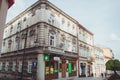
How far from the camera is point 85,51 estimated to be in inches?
1296

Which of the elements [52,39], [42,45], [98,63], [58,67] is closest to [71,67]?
[58,67]

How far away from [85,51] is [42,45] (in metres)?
16.3

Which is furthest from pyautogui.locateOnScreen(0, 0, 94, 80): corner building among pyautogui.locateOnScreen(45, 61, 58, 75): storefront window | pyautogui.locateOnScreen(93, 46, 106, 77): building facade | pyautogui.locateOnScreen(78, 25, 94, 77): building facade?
pyautogui.locateOnScreen(93, 46, 106, 77): building facade

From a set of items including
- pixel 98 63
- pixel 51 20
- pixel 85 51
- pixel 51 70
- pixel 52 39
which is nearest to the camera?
pixel 51 70

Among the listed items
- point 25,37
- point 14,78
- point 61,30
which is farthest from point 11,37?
point 61,30

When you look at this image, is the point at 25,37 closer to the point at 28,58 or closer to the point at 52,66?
the point at 28,58

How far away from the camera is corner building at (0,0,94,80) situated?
1939 cm

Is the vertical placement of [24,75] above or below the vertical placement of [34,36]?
below

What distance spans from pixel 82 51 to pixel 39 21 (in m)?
14.7

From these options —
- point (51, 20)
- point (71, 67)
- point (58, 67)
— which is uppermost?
point (51, 20)

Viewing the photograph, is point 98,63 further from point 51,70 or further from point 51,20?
point 51,20

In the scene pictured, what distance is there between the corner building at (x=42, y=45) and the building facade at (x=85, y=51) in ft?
7.68

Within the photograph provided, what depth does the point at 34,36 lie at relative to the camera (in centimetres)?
2092

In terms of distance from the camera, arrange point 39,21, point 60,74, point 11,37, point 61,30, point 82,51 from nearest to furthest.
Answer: point 39,21 < point 60,74 < point 61,30 < point 11,37 < point 82,51
